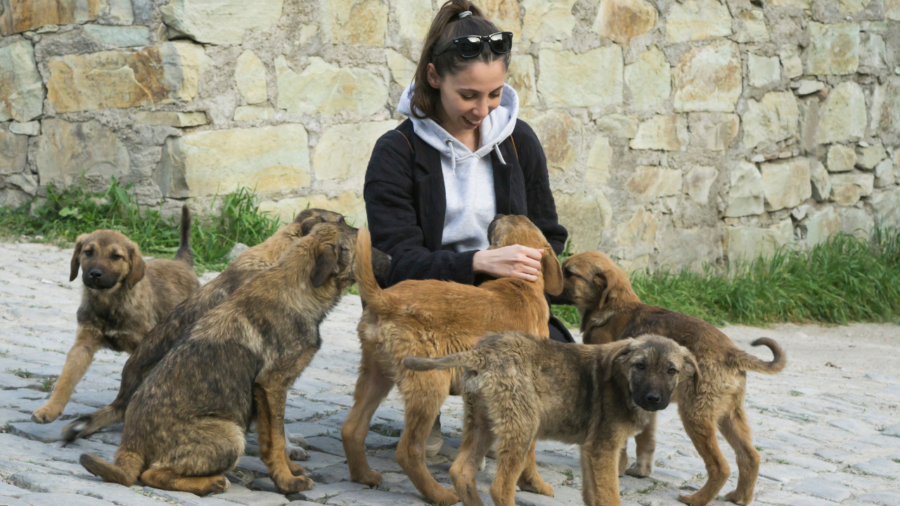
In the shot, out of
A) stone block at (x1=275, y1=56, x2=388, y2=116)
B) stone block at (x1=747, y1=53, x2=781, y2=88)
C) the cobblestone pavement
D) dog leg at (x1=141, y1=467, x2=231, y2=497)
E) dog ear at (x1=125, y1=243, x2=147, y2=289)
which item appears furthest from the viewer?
stone block at (x1=747, y1=53, x2=781, y2=88)

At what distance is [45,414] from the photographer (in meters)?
4.38

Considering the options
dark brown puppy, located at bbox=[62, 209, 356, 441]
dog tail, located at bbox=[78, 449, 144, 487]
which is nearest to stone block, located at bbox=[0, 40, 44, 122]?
dark brown puppy, located at bbox=[62, 209, 356, 441]

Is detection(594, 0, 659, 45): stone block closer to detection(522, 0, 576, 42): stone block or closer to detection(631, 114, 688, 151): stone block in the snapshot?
detection(522, 0, 576, 42): stone block

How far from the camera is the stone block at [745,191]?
33.4 ft

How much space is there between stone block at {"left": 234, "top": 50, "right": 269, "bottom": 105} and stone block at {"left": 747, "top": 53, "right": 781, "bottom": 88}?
569 cm

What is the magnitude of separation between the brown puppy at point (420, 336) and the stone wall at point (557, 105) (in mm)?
4362

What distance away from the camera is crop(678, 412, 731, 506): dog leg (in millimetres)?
4047

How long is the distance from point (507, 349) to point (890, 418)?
3594mm

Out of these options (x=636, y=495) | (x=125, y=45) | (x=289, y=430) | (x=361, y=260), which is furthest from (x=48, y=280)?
(x=636, y=495)

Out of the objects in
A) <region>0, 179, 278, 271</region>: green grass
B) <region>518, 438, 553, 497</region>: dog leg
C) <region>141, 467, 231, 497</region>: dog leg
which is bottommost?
<region>518, 438, 553, 497</region>: dog leg

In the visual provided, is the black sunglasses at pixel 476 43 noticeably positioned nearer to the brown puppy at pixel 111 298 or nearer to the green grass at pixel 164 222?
the brown puppy at pixel 111 298

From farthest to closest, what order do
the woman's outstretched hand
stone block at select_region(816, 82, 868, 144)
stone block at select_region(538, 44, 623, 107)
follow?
stone block at select_region(816, 82, 868, 144) < stone block at select_region(538, 44, 623, 107) < the woman's outstretched hand

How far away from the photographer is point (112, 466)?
347 cm

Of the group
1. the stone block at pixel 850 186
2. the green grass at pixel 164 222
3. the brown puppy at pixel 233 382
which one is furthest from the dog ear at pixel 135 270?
the stone block at pixel 850 186
